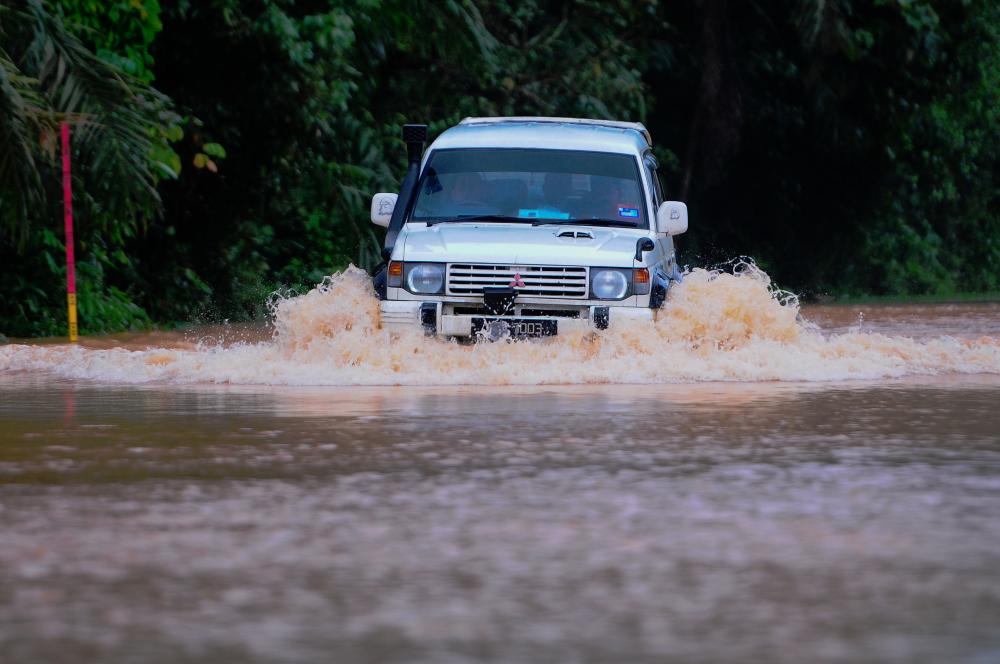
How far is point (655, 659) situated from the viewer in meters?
5.84

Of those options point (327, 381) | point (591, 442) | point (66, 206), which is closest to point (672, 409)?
point (591, 442)

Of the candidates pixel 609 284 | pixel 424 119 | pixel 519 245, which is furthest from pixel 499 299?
pixel 424 119

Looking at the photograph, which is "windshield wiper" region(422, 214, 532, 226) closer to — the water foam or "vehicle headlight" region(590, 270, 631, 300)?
the water foam

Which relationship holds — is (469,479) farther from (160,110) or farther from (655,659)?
(160,110)

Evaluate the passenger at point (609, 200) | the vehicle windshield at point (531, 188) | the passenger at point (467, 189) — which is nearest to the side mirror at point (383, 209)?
the vehicle windshield at point (531, 188)

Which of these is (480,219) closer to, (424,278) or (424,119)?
(424,278)

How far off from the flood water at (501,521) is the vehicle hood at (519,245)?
73 centimetres

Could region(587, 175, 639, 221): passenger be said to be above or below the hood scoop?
above

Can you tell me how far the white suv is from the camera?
49.8 ft

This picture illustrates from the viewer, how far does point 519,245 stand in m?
15.3

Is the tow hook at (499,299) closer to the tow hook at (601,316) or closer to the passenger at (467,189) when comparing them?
the tow hook at (601,316)

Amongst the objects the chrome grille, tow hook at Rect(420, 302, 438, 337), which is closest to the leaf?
tow hook at Rect(420, 302, 438, 337)

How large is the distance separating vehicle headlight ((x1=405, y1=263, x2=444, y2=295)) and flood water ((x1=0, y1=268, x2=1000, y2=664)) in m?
0.59

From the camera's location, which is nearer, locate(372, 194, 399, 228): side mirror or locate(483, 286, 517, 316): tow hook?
locate(483, 286, 517, 316): tow hook
